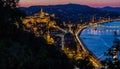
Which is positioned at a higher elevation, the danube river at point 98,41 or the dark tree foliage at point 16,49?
the dark tree foliage at point 16,49

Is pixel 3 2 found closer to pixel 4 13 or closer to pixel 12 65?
pixel 4 13

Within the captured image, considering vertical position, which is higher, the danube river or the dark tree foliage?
the dark tree foliage

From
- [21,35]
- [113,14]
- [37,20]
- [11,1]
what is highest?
[11,1]

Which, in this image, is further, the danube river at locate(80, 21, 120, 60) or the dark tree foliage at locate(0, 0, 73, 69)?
the danube river at locate(80, 21, 120, 60)

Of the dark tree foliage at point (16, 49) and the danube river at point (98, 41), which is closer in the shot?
the dark tree foliage at point (16, 49)

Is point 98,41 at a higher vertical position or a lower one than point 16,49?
lower

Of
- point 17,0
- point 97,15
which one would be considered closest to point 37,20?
point 17,0

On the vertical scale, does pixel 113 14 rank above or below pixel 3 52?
below

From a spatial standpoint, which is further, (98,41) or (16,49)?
(98,41)
